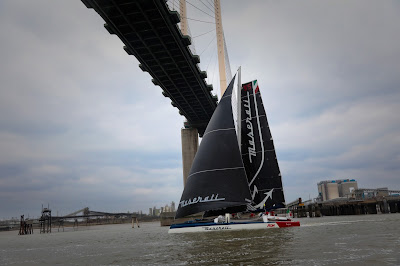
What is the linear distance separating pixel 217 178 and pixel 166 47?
1768 cm

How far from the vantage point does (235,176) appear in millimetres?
17844

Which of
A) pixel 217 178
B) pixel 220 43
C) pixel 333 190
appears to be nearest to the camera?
pixel 217 178

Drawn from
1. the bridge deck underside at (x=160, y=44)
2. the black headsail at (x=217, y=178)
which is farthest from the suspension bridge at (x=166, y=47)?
the black headsail at (x=217, y=178)

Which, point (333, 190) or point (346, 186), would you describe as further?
point (346, 186)

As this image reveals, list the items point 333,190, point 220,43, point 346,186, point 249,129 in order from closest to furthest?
point 249,129
point 220,43
point 333,190
point 346,186

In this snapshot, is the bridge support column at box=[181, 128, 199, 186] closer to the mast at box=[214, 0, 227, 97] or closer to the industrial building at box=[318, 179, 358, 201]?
the mast at box=[214, 0, 227, 97]

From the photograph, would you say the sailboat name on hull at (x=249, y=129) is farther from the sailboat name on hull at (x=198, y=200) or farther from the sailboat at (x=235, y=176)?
the sailboat name on hull at (x=198, y=200)

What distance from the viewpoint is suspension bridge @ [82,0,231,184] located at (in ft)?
84.6

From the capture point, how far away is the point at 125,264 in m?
9.52

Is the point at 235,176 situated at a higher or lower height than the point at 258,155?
lower

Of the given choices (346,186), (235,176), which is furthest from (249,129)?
(346,186)

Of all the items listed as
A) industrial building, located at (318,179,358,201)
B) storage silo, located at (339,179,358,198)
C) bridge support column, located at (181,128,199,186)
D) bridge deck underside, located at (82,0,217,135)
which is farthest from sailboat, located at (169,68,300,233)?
storage silo, located at (339,179,358,198)

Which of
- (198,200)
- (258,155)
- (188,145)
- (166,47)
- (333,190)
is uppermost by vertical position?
(166,47)

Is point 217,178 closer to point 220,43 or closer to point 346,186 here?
point 220,43
